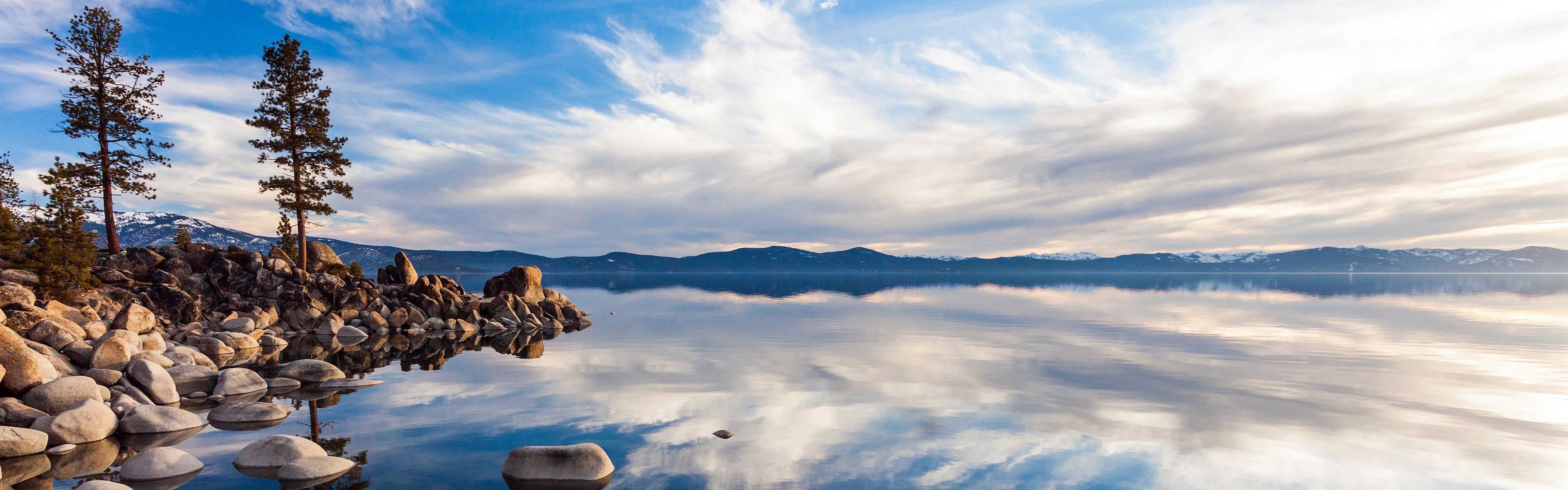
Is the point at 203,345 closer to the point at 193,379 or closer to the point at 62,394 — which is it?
the point at 193,379

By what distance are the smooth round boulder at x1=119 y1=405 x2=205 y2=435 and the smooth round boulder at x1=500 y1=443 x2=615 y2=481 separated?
7926 millimetres

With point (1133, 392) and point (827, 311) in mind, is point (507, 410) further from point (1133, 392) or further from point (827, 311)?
point (827, 311)

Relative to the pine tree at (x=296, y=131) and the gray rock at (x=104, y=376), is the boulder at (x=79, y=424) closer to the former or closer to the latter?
the gray rock at (x=104, y=376)

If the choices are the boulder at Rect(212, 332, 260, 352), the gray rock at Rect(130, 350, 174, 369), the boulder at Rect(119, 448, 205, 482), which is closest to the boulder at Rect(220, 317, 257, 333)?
the boulder at Rect(212, 332, 260, 352)

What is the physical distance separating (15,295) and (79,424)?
14908 mm

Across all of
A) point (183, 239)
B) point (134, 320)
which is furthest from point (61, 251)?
point (183, 239)

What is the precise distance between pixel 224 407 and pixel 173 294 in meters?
24.2

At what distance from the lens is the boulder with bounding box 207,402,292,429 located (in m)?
14.4

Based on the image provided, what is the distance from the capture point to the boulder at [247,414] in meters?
14.4

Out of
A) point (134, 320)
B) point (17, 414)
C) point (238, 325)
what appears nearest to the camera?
point (17, 414)

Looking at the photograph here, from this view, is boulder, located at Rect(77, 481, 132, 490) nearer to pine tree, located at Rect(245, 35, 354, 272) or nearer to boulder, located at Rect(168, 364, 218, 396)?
boulder, located at Rect(168, 364, 218, 396)

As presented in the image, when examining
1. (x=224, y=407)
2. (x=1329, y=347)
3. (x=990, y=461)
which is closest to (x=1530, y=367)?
(x=1329, y=347)

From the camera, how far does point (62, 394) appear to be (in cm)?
1367

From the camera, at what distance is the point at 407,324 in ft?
121
